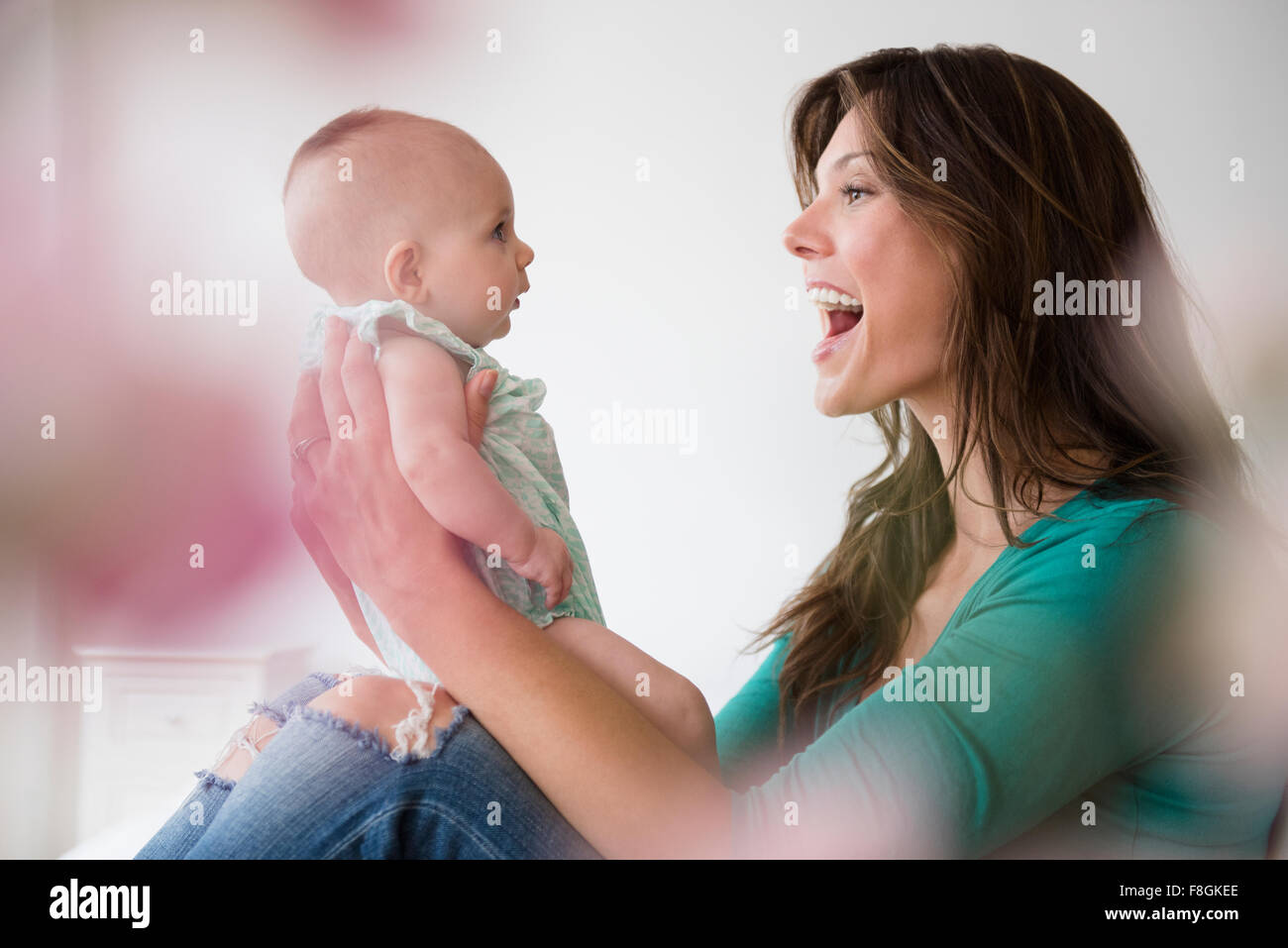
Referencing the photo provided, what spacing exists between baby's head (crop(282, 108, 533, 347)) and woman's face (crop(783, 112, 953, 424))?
39 cm

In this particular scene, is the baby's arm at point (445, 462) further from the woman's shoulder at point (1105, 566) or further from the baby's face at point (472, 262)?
the woman's shoulder at point (1105, 566)

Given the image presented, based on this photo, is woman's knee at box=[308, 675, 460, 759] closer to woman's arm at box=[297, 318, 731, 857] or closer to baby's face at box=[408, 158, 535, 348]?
woman's arm at box=[297, 318, 731, 857]

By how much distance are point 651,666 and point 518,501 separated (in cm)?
24

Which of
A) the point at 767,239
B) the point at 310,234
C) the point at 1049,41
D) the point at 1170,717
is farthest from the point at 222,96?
the point at 1170,717

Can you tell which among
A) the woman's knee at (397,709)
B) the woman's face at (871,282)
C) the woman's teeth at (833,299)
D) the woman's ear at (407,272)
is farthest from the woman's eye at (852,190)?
the woman's knee at (397,709)

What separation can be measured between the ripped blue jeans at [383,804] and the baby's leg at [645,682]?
0.14 metres

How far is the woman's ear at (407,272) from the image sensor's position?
1.21 metres

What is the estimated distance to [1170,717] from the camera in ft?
3.57

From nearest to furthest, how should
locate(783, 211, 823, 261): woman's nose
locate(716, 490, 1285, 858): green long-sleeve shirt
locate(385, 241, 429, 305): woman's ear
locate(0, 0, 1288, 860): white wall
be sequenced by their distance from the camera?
locate(716, 490, 1285, 858): green long-sleeve shirt → locate(385, 241, 429, 305): woman's ear → locate(783, 211, 823, 261): woman's nose → locate(0, 0, 1288, 860): white wall

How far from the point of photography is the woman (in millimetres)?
1019

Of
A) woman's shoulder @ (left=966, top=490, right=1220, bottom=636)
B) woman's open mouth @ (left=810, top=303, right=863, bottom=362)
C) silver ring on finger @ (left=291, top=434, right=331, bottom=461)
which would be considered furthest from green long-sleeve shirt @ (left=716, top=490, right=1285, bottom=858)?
silver ring on finger @ (left=291, top=434, right=331, bottom=461)

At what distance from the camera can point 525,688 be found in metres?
1.04

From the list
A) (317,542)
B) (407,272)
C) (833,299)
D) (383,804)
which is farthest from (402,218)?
(383,804)
